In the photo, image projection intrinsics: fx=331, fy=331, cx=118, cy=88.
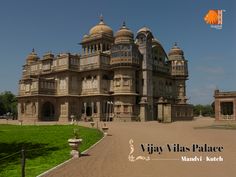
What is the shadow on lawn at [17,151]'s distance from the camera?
591 inches

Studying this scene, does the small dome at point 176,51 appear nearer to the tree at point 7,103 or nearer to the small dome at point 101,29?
the small dome at point 101,29

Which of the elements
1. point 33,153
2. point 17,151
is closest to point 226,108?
point 17,151

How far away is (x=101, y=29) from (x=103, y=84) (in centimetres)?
1485

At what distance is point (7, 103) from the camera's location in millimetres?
97688

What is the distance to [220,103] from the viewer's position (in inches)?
1997

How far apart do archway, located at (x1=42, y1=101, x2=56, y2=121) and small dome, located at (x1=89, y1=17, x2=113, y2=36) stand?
17.2m

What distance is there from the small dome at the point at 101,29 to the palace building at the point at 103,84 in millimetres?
404

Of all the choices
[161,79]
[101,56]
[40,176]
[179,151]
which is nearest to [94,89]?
[101,56]

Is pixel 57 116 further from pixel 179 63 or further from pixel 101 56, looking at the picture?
pixel 179 63

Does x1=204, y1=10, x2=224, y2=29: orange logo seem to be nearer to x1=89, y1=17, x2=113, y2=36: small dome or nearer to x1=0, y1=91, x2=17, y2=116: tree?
x1=89, y1=17, x2=113, y2=36: small dome

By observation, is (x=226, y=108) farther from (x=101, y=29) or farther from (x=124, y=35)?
(x=101, y=29)

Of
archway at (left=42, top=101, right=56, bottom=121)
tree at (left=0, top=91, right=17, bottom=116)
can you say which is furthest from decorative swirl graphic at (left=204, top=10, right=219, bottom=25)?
tree at (left=0, top=91, right=17, bottom=116)

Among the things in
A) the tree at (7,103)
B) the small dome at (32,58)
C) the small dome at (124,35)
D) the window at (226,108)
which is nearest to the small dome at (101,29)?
the small dome at (124,35)

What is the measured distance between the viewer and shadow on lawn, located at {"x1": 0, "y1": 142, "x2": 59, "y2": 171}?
15019mm
